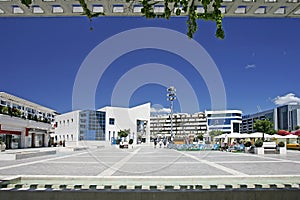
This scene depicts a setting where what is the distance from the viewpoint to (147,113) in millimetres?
83625

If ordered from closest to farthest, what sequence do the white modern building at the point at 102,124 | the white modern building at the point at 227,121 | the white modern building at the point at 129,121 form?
the white modern building at the point at 102,124
the white modern building at the point at 129,121
the white modern building at the point at 227,121

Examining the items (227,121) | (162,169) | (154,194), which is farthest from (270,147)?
(227,121)

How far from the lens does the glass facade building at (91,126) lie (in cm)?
6500

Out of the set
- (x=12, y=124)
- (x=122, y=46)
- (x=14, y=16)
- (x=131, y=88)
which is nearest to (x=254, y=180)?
(x=14, y=16)

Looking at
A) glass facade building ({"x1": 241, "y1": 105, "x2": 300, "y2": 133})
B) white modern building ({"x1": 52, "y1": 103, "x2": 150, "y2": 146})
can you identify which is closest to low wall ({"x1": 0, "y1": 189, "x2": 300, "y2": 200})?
white modern building ({"x1": 52, "y1": 103, "x2": 150, "y2": 146})

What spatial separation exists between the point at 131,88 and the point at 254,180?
633 inches

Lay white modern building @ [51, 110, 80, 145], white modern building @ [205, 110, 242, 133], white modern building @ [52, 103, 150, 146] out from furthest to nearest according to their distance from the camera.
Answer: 1. white modern building @ [205, 110, 242, 133]
2. white modern building @ [51, 110, 80, 145]
3. white modern building @ [52, 103, 150, 146]

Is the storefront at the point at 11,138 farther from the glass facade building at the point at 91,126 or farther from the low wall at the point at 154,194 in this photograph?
the low wall at the point at 154,194

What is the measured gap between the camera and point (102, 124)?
6831 cm

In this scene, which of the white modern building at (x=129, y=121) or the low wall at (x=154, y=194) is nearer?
the low wall at (x=154, y=194)

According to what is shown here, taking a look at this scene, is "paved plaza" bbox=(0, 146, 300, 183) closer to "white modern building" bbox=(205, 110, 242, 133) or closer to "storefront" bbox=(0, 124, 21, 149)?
"storefront" bbox=(0, 124, 21, 149)

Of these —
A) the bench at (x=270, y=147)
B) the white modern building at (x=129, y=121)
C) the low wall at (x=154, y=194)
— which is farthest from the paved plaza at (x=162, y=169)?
the white modern building at (x=129, y=121)

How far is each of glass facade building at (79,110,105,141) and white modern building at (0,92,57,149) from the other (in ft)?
58.3

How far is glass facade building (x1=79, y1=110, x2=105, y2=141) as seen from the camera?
65.0 m
